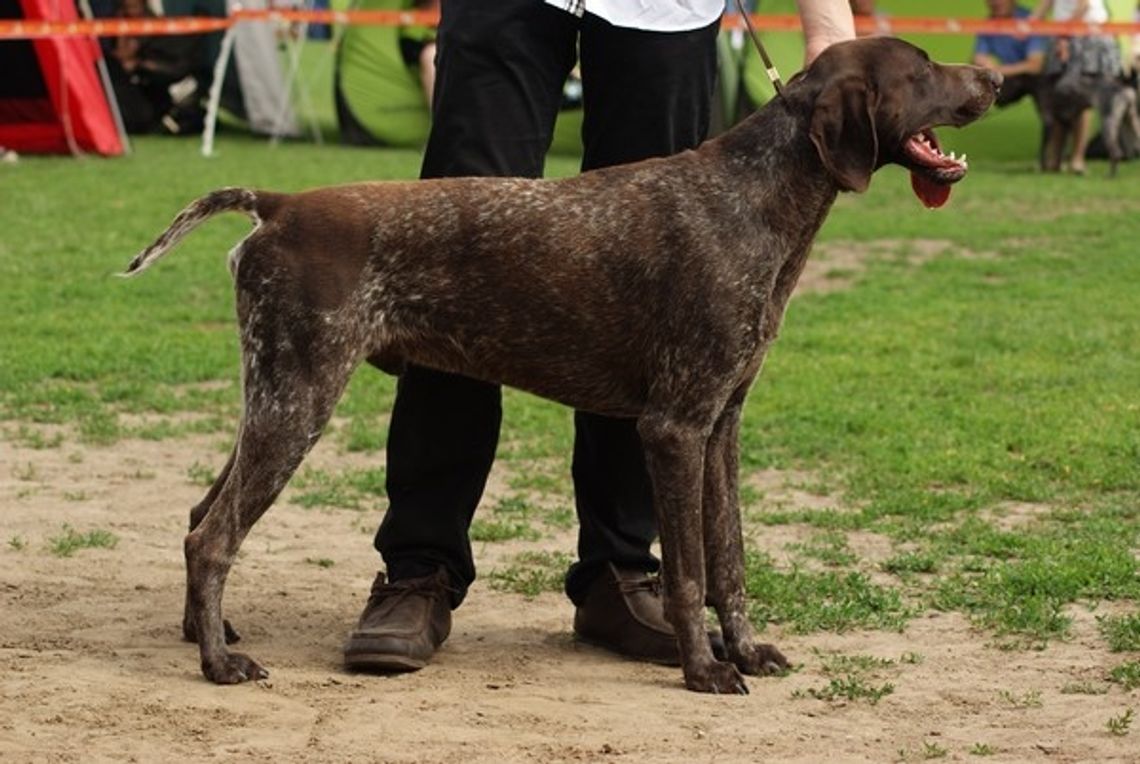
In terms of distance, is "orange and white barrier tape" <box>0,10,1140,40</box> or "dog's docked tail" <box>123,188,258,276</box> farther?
"orange and white barrier tape" <box>0,10,1140,40</box>

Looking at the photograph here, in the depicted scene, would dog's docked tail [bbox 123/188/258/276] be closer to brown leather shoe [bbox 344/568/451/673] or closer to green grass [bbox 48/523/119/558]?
brown leather shoe [bbox 344/568/451/673]

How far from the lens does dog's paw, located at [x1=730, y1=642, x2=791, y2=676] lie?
526 cm

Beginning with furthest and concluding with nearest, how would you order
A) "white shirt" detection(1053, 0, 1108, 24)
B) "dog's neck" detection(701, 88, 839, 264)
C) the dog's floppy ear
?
"white shirt" detection(1053, 0, 1108, 24) < "dog's neck" detection(701, 88, 839, 264) < the dog's floppy ear

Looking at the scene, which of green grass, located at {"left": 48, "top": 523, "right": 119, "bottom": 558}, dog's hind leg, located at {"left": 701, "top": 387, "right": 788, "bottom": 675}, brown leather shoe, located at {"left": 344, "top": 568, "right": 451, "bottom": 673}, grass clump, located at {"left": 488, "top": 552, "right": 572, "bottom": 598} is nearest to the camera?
brown leather shoe, located at {"left": 344, "top": 568, "right": 451, "bottom": 673}

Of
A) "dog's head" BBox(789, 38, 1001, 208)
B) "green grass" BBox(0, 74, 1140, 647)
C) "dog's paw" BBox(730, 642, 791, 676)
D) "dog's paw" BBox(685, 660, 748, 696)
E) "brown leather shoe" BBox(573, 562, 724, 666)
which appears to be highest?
"dog's head" BBox(789, 38, 1001, 208)

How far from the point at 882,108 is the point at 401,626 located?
1757 millimetres

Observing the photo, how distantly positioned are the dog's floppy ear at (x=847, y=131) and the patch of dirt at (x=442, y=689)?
124 centimetres

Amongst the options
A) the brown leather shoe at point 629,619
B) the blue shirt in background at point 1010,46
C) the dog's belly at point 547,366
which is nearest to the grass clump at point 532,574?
the brown leather shoe at point 629,619

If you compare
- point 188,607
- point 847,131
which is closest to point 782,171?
point 847,131

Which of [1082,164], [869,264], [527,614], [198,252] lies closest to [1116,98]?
[1082,164]

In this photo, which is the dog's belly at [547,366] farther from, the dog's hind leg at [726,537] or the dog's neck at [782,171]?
the dog's neck at [782,171]

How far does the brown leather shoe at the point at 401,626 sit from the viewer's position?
17.1 feet

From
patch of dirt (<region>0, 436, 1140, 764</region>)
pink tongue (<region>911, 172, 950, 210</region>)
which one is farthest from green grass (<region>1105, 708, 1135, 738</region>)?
pink tongue (<region>911, 172, 950, 210</region>)

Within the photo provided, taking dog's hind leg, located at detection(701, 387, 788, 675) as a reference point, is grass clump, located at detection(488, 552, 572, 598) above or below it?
below
